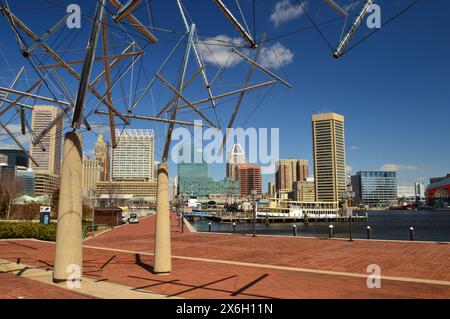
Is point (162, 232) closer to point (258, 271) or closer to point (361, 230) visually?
point (258, 271)

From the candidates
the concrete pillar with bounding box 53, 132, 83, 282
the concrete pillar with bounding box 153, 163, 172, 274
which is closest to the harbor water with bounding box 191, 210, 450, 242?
the concrete pillar with bounding box 153, 163, 172, 274

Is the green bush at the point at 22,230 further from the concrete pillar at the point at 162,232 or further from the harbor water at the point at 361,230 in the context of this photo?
the harbor water at the point at 361,230

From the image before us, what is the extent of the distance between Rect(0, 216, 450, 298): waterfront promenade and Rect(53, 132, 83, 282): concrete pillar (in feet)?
2.10

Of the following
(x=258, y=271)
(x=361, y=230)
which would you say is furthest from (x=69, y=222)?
(x=361, y=230)

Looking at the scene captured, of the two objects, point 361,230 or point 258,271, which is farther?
point 361,230

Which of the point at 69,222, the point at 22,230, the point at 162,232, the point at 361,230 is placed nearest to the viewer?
the point at 69,222

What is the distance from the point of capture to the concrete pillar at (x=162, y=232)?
16859mm

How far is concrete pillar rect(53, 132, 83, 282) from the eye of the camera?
1430 centimetres

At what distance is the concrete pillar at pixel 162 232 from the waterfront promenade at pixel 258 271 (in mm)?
664

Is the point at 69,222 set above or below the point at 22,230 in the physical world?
above

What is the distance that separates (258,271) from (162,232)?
4.81 m

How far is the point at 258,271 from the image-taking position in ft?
57.2

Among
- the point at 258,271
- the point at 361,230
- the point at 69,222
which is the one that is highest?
the point at 69,222
